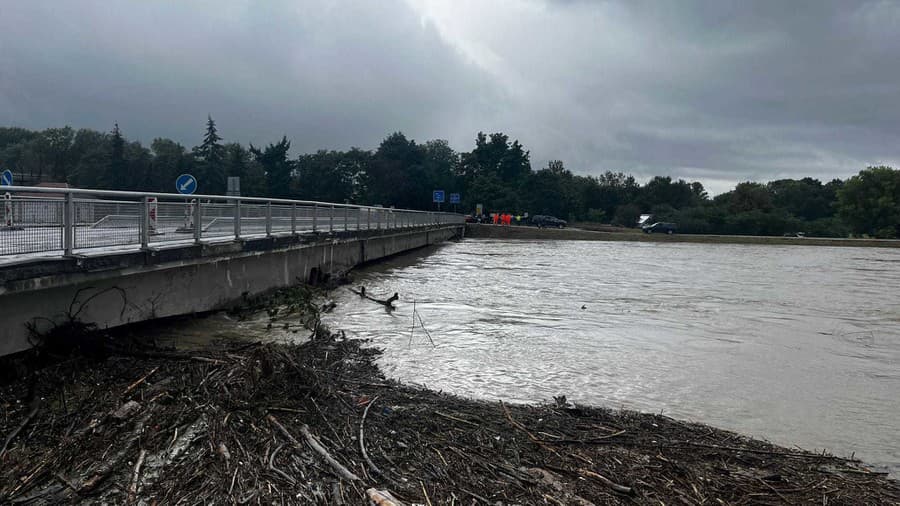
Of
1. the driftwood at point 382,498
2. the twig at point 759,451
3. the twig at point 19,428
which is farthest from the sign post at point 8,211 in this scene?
the twig at point 759,451

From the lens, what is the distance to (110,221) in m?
9.08

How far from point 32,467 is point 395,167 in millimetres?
94610

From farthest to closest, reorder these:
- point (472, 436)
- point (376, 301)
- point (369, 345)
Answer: point (376, 301), point (369, 345), point (472, 436)

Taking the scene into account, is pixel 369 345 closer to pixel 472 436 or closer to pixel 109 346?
pixel 109 346

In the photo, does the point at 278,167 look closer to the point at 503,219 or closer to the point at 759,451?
the point at 503,219

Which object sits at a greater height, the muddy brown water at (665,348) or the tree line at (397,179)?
the tree line at (397,179)

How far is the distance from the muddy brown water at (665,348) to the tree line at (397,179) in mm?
68980

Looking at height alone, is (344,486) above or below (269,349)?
below

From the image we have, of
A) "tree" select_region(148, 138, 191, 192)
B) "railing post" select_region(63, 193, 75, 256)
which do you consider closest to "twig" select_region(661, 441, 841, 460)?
"railing post" select_region(63, 193, 75, 256)

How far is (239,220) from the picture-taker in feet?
44.7

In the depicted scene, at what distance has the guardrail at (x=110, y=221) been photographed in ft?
24.2

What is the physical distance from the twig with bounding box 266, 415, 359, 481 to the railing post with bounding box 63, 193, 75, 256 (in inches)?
158

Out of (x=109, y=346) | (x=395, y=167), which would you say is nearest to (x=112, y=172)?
(x=395, y=167)

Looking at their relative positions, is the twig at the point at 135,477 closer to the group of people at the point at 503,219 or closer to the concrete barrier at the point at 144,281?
the concrete barrier at the point at 144,281
